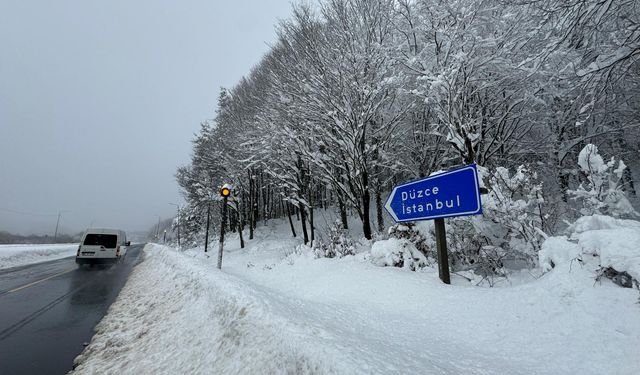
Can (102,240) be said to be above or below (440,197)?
Answer: below

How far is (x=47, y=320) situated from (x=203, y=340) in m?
4.54

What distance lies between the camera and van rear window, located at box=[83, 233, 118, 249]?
16.7 metres

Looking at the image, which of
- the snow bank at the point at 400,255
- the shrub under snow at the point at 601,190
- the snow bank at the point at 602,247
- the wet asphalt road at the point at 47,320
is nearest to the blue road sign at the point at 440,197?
the snow bank at the point at 400,255

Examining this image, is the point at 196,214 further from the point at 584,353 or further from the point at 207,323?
the point at 584,353

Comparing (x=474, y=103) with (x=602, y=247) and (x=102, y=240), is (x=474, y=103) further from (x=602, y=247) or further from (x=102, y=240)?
(x=102, y=240)

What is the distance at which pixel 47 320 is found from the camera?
17.7ft

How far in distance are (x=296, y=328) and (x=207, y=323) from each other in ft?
5.46

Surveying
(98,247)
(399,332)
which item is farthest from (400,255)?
(98,247)

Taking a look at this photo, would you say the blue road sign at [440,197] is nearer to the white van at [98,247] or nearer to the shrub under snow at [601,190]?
the shrub under snow at [601,190]

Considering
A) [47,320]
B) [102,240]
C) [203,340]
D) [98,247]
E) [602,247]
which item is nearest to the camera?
[602,247]

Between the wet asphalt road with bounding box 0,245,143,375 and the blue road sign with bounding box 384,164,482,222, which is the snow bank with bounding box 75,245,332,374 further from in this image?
the blue road sign with bounding box 384,164,482,222

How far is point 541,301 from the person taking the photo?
3127 millimetres

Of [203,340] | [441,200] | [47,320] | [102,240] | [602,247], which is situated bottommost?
[47,320]

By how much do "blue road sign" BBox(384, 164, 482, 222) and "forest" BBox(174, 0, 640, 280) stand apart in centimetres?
121
